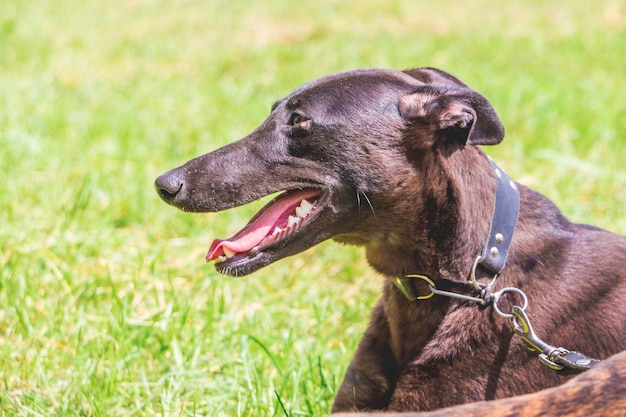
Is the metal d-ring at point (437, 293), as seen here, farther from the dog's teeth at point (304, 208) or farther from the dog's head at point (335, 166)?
the dog's teeth at point (304, 208)

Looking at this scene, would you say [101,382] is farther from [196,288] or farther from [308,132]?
[308,132]

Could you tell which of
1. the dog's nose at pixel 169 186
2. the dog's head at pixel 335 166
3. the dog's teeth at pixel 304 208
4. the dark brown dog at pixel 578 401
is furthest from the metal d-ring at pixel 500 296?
the dog's nose at pixel 169 186

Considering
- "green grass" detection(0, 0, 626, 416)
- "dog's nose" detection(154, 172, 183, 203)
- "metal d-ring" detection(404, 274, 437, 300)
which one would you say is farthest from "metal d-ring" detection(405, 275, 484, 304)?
"dog's nose" detection(154, 172, 183, 203)

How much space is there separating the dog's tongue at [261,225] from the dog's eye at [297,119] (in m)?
0.23

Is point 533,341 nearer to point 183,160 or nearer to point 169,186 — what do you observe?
point 169,186

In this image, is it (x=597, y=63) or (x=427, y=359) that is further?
(x=597, y=63)

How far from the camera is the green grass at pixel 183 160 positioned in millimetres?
3396

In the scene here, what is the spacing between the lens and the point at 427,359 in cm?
282

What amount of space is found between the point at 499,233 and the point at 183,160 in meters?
3.36

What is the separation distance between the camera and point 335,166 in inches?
112

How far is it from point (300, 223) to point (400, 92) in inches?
21.6

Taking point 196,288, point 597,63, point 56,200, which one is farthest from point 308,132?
point 597,63

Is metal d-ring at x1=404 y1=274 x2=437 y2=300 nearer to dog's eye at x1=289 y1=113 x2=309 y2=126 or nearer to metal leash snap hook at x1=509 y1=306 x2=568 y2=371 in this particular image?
metal leash snap hook at x1=509 y1=306 x2=568 y2=371

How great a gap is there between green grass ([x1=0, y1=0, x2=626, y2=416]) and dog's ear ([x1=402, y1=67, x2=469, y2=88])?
3.89ft
